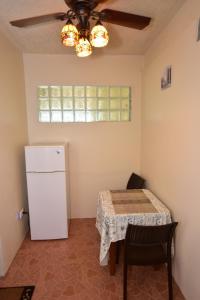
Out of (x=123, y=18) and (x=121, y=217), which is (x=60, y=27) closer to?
(x=123, y=18)

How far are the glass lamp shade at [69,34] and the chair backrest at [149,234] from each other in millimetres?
1463

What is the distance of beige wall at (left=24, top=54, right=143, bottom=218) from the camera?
2807mm

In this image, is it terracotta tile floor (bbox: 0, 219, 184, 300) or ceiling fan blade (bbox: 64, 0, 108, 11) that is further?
terracotta tile floor (bbox: 0, 219, 184, 300)

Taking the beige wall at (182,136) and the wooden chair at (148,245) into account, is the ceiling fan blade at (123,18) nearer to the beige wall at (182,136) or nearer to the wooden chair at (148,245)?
the beige wall at (182,136)

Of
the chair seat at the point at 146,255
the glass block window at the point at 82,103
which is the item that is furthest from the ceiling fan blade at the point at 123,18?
the chair seat at the point at 146,255

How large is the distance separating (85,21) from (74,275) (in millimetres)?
2315

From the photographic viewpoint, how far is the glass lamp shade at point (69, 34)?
137 centimetres

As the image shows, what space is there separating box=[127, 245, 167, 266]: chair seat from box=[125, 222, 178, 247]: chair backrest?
151 millimetres

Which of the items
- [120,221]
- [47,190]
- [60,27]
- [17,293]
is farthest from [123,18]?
[17,293]

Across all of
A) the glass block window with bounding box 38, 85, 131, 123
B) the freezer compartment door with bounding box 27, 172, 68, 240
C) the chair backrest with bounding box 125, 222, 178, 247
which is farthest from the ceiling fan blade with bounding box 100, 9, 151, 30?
the freezer compartment door with bounding box 27, 172, 68, 240

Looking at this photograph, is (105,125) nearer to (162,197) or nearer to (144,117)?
(144,117)

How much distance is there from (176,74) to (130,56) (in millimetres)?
1323

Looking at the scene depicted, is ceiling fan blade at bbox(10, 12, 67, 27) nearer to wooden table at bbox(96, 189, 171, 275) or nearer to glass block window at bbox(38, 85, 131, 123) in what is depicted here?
glass block window at bbox(38, 85, 131, 123)

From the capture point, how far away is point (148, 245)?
1.61 metres
